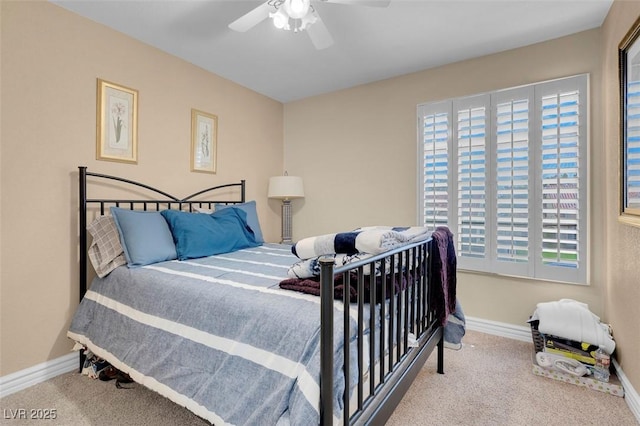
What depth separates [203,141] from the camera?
122 inches

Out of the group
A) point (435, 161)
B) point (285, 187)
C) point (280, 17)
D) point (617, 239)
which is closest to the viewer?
point (280, 17)

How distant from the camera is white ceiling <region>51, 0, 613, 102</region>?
84.2 inches

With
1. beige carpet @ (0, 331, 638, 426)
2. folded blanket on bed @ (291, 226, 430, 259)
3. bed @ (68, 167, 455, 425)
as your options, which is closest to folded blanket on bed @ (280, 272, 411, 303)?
bed @ (68, 167, 455, 425)

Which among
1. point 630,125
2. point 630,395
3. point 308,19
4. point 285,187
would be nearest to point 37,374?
point 285,187

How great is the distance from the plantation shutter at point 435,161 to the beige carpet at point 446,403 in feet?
4.44

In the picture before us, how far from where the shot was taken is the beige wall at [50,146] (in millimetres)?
1938

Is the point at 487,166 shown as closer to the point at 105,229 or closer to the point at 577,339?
the point at 577,339

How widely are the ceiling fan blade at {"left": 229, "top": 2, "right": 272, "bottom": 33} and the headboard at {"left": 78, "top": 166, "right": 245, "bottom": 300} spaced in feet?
4.60

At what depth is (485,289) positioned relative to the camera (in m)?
2.85

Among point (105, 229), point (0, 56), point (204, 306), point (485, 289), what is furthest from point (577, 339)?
point (0, 56)

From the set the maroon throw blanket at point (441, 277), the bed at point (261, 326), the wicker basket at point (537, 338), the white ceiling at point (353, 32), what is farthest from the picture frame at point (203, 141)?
the wicker basket at point (537, 338)

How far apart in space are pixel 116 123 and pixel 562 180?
3444 millimetres

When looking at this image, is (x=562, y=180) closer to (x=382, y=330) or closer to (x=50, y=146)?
(x=382, y=330)

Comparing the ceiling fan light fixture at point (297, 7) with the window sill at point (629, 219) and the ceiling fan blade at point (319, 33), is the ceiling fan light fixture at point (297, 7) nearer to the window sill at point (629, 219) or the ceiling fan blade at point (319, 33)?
the ceiling fan blade at point (319, 33)
